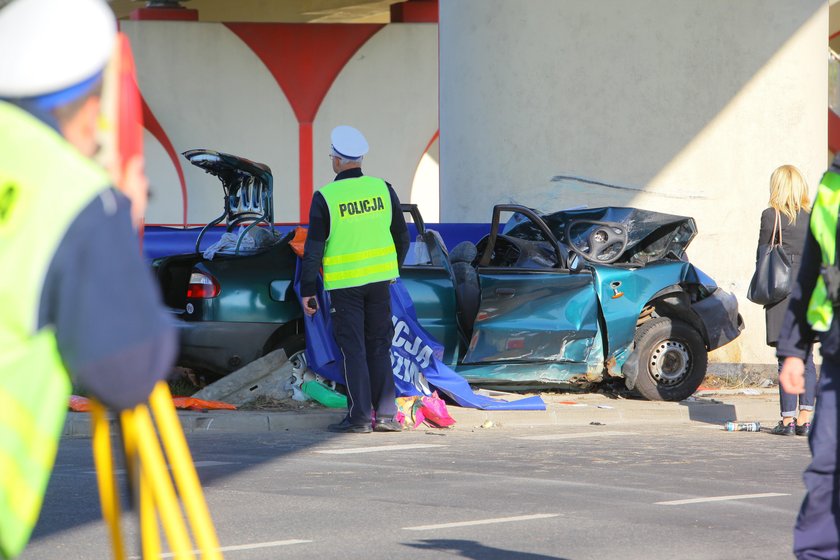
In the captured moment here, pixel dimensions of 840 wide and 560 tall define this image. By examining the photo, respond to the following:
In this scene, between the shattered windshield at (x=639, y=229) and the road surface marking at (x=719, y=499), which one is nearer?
the road surface marking at (x=719, y=499)

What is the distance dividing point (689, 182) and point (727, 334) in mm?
2930

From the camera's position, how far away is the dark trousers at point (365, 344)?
9664 mm

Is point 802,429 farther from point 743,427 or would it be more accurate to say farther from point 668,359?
point 668,359

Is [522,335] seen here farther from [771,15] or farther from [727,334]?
[771,15]

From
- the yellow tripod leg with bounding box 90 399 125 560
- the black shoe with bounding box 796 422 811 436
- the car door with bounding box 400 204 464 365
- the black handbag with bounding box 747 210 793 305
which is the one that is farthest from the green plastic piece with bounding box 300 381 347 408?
the yellow tripod leg with bounding box 90 399 125 560

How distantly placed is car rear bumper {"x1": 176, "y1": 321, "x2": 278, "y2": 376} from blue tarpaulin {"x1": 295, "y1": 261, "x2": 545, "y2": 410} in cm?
40

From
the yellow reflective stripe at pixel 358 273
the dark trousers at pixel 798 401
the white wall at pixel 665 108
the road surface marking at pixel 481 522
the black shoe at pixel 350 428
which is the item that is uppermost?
the white wall at pixel 665 108

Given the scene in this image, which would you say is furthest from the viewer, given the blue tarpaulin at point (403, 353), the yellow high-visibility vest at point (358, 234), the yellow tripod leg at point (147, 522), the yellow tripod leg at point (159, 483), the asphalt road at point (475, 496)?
the blue tarpaulin at point (403, 353)

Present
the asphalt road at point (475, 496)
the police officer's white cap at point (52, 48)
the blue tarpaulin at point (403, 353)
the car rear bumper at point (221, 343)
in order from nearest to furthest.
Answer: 1. the police officer's white cap at point (52, 48)
2. the asphalt road at point (475, 496)
3. the blue tarpaulin at point (403, 353)
4. the car rear bumper at point (221, 343)

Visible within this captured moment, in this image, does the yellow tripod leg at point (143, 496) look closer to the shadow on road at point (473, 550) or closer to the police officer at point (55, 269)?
the police officer at point (55, 269)

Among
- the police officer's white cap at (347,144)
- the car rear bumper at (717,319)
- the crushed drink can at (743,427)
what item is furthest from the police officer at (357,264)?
the car rear bumper at (717,319)

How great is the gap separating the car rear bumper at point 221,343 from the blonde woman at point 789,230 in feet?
11.8

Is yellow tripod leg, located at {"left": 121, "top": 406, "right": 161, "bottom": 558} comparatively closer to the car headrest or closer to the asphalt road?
the asphalt road

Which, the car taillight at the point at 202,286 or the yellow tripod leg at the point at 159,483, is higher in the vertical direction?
the car taillight at the point at 202,286
